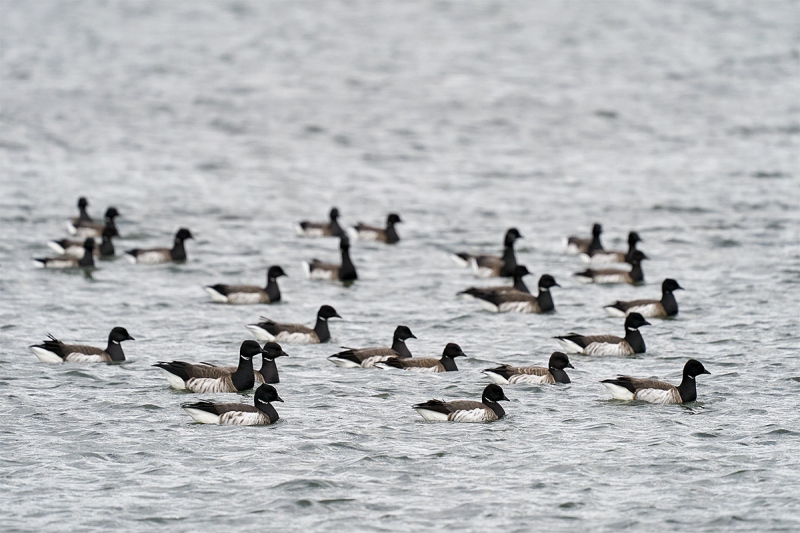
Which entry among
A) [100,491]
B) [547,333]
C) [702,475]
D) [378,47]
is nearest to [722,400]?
[702,475]

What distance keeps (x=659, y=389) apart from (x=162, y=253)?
1506 cm

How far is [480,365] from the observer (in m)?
24.1

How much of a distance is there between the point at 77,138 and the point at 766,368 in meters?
30.5

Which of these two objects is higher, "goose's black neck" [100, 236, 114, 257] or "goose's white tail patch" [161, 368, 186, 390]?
"goose's black neck" [100, 236, 114, 257]

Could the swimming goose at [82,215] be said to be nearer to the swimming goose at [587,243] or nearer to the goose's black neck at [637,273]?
the swimming goose at [587,243]

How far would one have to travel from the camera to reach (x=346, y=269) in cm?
3153

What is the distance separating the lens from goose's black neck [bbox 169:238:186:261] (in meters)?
32.8

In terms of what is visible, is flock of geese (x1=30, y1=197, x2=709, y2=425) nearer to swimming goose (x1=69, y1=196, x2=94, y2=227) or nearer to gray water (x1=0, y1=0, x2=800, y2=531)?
swimming goose (x1=69, y1=196, x2=94, y2=227)

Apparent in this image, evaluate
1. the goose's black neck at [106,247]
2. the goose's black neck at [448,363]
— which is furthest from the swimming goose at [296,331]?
the goose's black neck at [106,247]

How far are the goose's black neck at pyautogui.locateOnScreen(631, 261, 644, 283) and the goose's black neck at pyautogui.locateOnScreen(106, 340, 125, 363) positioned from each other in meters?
12.6

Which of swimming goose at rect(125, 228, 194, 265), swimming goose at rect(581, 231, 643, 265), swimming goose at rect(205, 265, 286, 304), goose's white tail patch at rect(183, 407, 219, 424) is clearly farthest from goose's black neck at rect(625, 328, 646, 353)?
swimming goose at rect(125, 228, 194, 265)

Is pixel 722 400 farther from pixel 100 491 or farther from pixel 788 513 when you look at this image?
pixel 100 491

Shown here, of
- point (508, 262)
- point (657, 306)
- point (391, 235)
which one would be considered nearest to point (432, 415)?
point (657, 306)

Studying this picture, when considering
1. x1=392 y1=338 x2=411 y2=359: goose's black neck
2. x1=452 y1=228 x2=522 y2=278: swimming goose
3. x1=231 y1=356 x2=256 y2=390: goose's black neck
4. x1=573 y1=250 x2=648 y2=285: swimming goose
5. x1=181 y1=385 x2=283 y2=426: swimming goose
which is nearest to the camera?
x1=181 y1=385 x2=283 y2=426: swimming goose
